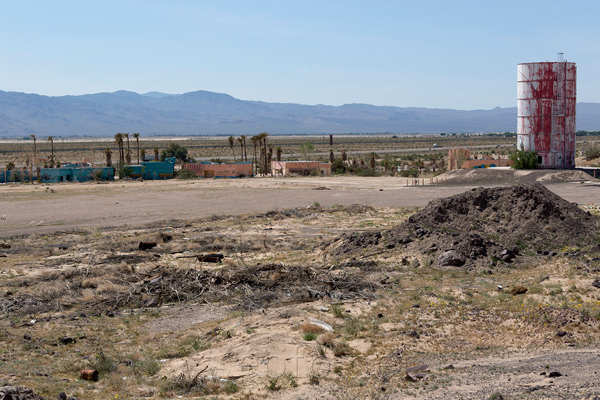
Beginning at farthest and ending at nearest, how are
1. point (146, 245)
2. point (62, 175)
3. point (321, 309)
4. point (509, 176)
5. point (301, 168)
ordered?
point (301, 168) < point (62, 175) < point (509, 176) < point (146, 245) < point (321, 309)

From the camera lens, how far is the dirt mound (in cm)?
4978

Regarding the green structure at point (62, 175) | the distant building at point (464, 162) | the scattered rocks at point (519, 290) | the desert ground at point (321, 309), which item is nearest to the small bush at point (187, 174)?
the green structure at point (62, 175)

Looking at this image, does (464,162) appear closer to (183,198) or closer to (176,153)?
(183,198)

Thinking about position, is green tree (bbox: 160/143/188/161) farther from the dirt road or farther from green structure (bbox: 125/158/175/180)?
the dirt road

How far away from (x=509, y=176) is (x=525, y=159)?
3.11 meters

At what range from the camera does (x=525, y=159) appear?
53.9 metres

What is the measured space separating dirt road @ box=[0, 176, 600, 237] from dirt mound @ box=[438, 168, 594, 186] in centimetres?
276

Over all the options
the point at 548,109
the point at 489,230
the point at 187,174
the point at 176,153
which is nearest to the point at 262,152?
the point at 187,174

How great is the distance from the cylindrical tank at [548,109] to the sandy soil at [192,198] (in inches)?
173

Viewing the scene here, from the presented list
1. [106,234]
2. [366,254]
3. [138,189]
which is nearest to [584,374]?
[366,254]

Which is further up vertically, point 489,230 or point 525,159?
point 525,159

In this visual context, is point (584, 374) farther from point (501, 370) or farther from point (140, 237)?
point (140, 237)

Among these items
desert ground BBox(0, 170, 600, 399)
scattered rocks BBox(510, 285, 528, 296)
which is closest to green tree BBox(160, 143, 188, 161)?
desert ground BBox(0, 170, 600, 399)

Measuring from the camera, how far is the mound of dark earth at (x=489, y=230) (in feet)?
57.6
